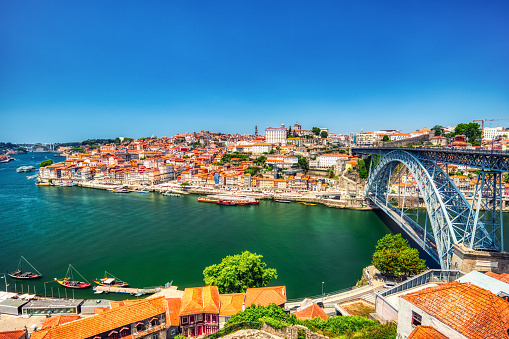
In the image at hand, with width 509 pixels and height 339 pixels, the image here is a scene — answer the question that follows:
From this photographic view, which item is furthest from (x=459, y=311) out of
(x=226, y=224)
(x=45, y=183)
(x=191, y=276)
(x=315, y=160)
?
(x=45, y=183)

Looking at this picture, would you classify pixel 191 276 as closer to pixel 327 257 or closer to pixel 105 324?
pixel 105 324

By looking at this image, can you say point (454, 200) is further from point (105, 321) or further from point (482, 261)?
point (105, 321)

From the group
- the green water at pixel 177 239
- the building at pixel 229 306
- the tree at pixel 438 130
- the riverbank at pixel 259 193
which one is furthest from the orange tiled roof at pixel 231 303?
the tree at pixel 438 130

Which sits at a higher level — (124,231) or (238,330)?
(238,330)

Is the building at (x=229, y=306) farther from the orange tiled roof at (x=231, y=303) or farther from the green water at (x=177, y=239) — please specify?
the green water at (x=177, y=239)

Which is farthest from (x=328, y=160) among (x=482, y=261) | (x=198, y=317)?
(x=198, y=317)

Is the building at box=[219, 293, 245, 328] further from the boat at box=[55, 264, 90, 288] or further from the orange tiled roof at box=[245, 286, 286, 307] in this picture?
the boat at box=[55, 264, 90, 288]

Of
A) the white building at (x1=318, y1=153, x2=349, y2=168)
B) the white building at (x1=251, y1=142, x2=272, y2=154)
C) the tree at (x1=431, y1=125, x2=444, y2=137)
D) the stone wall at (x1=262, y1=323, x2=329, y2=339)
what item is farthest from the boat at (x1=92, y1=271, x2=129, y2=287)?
the tree at (x1=431, y1=125, x2=444, y2=137)

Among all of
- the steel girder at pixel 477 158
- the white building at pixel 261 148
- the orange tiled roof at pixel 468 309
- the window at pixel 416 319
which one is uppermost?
the white building at pixel 261 148
